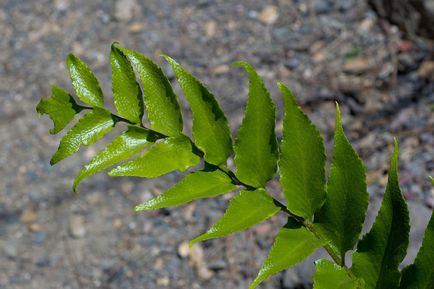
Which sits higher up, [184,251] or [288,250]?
[288,250]

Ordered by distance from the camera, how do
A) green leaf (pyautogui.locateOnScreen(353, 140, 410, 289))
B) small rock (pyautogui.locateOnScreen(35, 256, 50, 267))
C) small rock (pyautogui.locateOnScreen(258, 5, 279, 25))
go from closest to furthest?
green leaf (pyautogui.locateOnScreen(353, 140, 410, 289))
small rock (pyautogui.locateOnScreen(35, 256, 50, 267))
small rock (pyautogui.locateOnScreen(258, 5, 279, 25))

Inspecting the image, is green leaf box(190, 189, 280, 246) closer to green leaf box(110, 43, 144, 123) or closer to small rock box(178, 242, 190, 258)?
green leaf box(110, 43, 144, 123)

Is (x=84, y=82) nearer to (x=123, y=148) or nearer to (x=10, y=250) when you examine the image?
(x=123, y=148)

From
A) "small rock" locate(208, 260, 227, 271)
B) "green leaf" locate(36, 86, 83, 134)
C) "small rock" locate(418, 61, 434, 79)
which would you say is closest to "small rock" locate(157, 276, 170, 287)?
"small rock" locate(208, 260, 227, 271)

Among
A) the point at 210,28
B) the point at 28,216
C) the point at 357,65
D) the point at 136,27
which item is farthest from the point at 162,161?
the point at 136,27

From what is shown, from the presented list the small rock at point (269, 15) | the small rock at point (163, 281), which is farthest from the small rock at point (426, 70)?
the small rock at point (163, 281)
